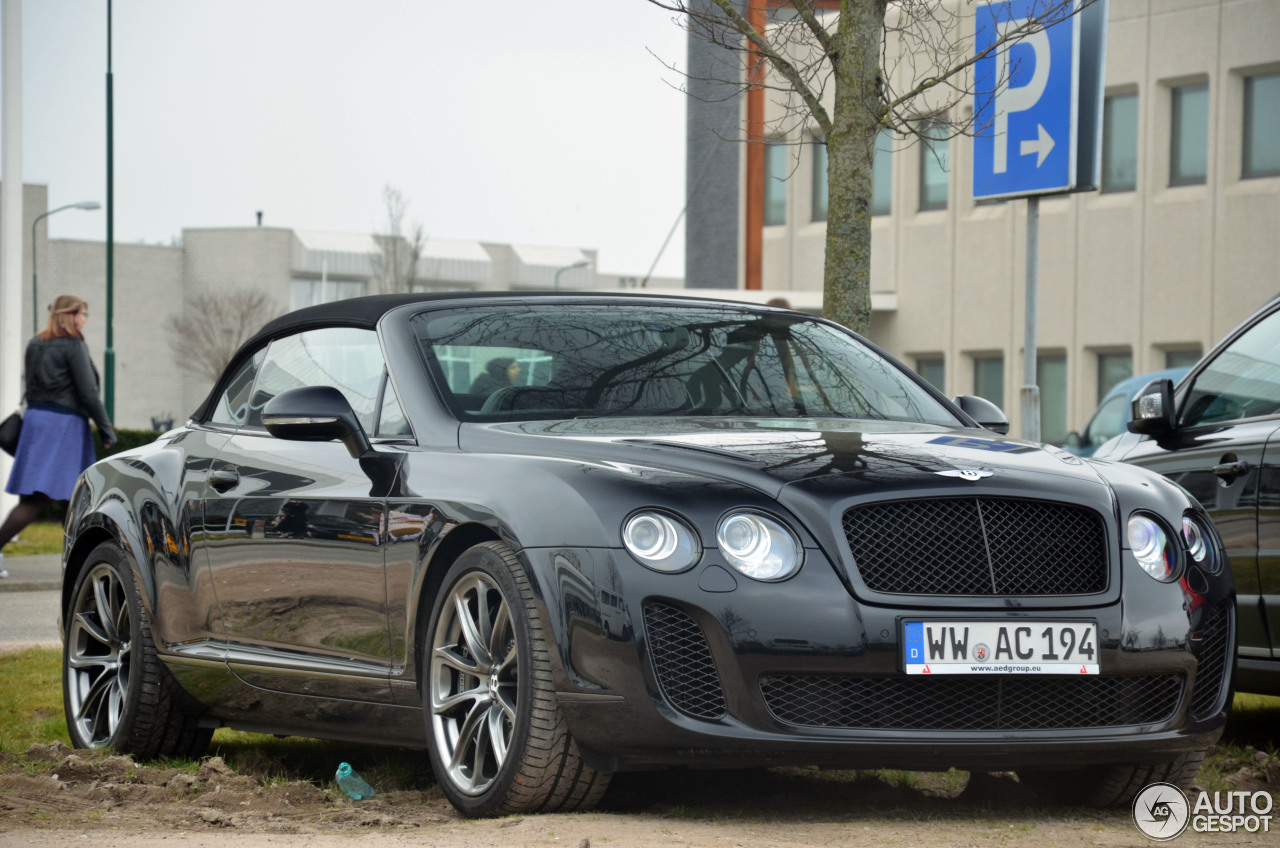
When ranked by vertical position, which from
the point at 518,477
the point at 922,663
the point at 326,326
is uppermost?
the point at 326,326

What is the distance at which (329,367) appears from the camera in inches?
247

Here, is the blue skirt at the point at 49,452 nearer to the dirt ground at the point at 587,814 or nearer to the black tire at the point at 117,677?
the black tire at the point at 117,677

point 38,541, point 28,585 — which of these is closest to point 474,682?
point 28,585

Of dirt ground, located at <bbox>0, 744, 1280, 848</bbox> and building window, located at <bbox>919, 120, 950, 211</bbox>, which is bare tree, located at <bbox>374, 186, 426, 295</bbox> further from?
dirt ground, located at <bbox>0, 744, 1280, 848</bbox>

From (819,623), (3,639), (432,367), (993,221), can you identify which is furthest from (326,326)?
(993,221)

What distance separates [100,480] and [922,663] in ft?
12.6

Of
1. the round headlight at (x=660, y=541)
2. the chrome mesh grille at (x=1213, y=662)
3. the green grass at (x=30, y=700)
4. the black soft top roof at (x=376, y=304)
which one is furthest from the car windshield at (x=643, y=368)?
the green grass at (x=30, y=700)

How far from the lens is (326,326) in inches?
252

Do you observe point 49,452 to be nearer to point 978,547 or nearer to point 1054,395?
point 978,547

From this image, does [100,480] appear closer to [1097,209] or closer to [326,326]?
[326,326]

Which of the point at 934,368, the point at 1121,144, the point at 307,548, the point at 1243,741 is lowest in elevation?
the point at 1243,741

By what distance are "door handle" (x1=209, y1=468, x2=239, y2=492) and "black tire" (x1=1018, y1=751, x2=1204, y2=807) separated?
2.81m

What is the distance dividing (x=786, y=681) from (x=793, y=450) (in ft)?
2.26

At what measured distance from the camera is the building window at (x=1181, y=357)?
3009 centimetres
